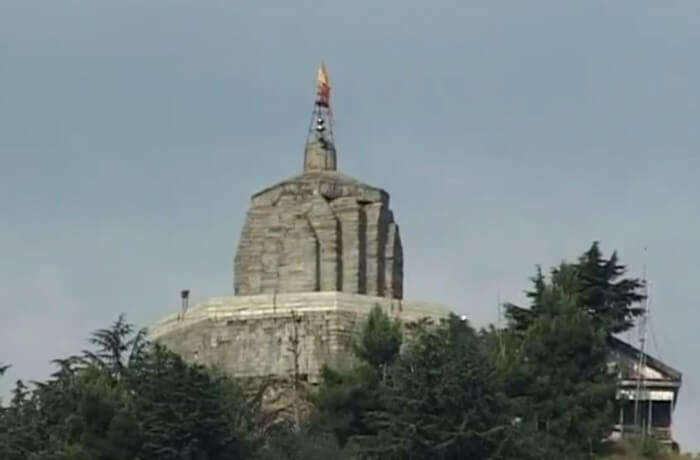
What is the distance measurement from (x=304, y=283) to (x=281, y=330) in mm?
2123

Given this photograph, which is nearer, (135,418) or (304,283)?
(135,418)

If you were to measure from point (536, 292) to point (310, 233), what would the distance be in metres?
6.82

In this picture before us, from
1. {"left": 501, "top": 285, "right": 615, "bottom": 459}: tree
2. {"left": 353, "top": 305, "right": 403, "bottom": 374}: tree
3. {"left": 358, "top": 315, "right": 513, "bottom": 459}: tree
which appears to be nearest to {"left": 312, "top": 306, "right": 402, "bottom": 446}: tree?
{"left": 353, "top": 305, "right": 403, "bottom": 374}: tree

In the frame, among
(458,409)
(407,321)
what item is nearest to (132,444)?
(458,409)

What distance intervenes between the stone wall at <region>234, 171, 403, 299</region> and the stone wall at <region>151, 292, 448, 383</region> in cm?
108

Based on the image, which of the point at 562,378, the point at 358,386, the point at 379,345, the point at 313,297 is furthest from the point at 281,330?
the point at 562,378

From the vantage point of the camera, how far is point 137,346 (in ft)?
307

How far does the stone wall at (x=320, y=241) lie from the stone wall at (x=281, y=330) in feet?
3.56

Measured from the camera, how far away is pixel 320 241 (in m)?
102

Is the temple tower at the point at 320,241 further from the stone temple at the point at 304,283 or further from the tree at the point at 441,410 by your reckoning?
the tree at the point at 441,410

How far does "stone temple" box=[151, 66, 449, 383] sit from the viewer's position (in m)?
99.8

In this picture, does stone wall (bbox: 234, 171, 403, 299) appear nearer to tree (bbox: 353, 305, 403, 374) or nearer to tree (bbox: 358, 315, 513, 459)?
tree (bbox: 353, 305, 403, 374)

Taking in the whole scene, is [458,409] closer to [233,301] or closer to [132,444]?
[132,444]

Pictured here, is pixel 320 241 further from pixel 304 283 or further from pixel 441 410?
pixel 441 410
